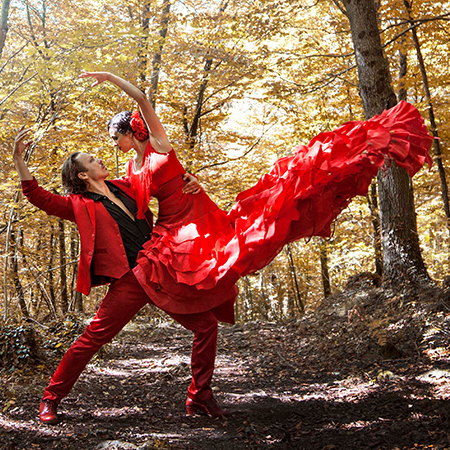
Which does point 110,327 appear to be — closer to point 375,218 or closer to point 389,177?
point 389,177

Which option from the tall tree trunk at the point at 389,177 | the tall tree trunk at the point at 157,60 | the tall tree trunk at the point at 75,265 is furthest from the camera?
the tall tree trunk at the point at 75,265

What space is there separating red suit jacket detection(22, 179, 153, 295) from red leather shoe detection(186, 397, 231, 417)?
1225 mm

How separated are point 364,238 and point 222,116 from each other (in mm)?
4839

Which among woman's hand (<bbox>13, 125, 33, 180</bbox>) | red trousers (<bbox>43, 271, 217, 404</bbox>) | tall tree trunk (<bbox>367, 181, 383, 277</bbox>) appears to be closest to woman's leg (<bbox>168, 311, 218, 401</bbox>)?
red trousers (<bbox>43, 271, 217, 404</bbox>)

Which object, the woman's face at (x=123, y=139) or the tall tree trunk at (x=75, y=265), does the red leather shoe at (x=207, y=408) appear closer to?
the woman's face at (x=123, y=139)

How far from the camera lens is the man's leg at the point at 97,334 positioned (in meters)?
3.22

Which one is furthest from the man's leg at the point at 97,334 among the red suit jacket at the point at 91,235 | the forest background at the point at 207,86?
the forest background at the point at 207,86

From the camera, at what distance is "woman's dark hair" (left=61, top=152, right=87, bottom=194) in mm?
3439

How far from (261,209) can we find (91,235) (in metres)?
1.30

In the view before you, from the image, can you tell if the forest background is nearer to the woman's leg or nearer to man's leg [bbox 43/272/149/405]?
man's leg [bbox 43/272/149/405]

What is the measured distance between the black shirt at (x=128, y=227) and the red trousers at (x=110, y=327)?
217mm

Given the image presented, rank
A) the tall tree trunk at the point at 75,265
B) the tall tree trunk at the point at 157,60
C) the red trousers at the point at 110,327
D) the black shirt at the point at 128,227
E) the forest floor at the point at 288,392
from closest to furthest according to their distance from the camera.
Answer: the forest floor at the point at 288,392
the red trousers at the point at 110,327
the black shirt at the point at 128,227
the tall tree trunk at the point at 157,60
the tall tree trunk at the point at 75,265

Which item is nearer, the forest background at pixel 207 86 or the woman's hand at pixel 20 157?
the woman's hand at pixel 20 157

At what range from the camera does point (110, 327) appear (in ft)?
10.7
